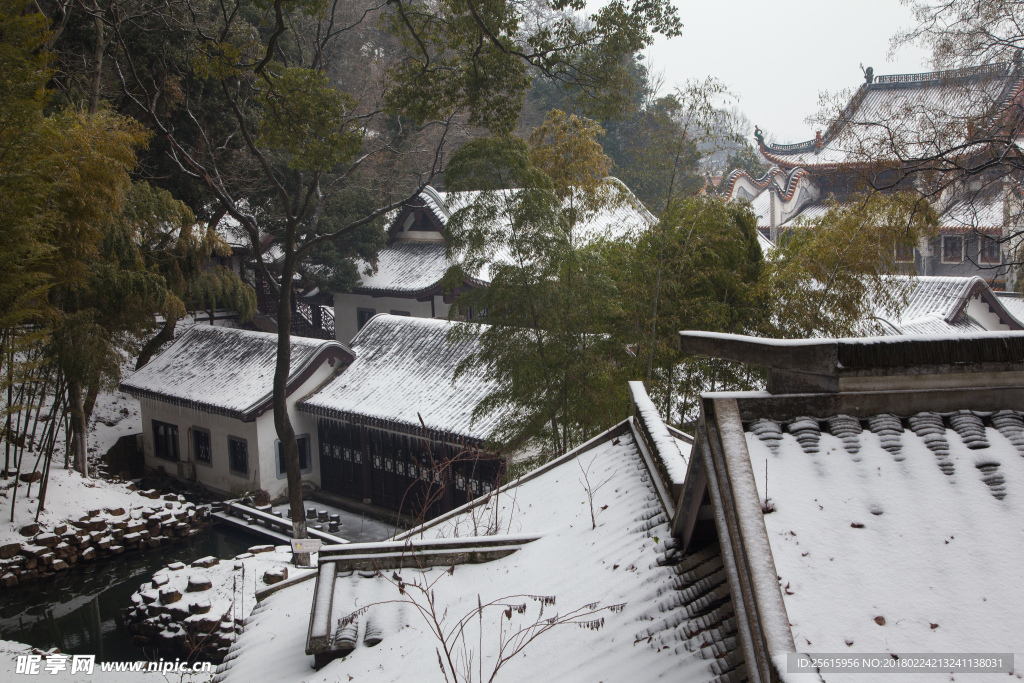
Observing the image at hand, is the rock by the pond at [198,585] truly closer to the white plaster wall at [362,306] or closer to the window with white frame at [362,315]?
the white plaster wall at [362,306]

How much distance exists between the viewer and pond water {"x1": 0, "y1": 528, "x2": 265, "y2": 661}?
8773 millimetres

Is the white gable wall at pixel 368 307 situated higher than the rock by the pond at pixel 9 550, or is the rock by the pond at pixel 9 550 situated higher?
the white gable wall at pixel 368 307

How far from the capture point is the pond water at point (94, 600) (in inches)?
345

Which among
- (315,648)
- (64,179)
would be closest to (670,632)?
(315,648)

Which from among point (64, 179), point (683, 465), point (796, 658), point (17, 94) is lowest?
point (683, 465)

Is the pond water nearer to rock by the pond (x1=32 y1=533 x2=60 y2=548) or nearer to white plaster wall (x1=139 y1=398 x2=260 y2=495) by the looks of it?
rock by the pond (x1=32 y1=533 x2=60 y2=548)

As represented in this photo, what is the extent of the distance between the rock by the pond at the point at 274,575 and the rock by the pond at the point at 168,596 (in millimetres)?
1034

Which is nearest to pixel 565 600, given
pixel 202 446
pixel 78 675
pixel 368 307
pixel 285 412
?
pixel 78 675

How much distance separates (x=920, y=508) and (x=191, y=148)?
16.4 meters

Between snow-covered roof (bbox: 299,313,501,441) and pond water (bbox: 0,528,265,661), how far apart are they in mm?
2704

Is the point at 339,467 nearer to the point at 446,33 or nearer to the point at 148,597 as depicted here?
the point at 148,597

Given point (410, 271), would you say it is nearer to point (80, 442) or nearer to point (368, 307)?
point (368, 307)

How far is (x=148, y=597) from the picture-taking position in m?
9.16

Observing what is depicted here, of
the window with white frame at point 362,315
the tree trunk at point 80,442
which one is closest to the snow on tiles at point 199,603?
the tree trunk at point 80,442
